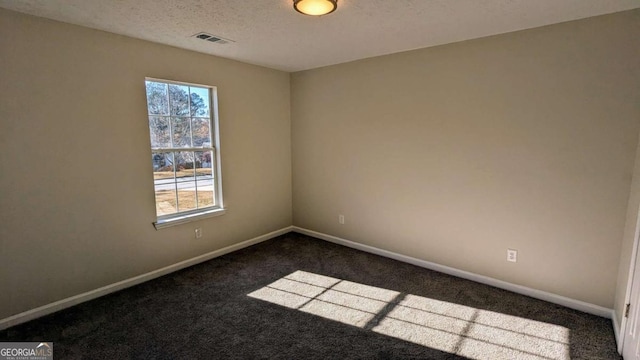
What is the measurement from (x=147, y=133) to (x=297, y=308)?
2239mm

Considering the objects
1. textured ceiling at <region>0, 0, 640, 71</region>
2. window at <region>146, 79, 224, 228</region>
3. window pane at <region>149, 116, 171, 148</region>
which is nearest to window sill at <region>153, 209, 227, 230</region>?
window at <region>146, 79, 224, 228</region>

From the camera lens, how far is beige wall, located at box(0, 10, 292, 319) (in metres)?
Result: 2.38

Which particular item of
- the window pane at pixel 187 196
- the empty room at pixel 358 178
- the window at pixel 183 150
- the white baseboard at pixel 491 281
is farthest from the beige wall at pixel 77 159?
the white baseboard at pixel 491 281

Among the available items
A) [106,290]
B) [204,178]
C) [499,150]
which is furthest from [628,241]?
[106,290]

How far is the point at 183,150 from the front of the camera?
3.44m

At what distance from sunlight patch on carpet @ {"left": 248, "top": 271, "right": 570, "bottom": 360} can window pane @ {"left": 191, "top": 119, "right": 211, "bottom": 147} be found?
6.00 feet

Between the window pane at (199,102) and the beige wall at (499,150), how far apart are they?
1471 mm

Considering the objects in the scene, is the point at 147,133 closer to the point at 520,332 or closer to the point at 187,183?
the point at 187,183

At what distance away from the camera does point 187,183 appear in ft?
11.6

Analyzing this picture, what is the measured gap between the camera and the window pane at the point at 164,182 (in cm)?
324

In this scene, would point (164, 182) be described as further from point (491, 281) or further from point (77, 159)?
point (491, 281)

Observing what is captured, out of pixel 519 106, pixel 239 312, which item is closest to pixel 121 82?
pixel 239 312

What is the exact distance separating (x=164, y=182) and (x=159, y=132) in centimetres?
53

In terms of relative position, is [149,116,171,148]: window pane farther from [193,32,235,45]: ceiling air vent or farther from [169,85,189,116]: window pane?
[193,32,235,45]: ceiling air vent
